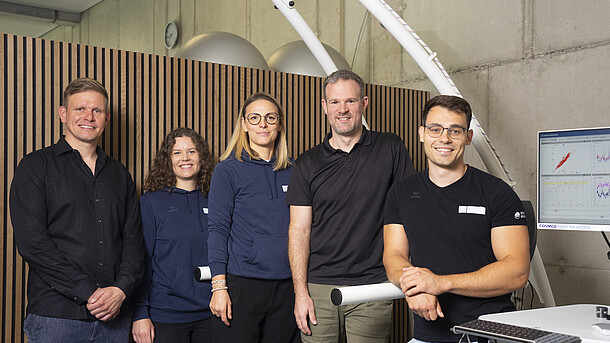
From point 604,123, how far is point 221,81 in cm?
278

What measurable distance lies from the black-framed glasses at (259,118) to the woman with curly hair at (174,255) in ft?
1.68

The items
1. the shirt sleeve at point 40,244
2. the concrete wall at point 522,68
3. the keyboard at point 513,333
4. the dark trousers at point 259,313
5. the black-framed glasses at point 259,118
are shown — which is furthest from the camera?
the concrete wall at point 522,68

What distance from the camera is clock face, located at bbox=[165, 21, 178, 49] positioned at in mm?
9875

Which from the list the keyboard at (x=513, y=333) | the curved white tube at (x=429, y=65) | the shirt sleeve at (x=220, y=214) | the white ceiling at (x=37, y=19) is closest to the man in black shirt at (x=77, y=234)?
the shirt sleeve at (x=220, y=214)

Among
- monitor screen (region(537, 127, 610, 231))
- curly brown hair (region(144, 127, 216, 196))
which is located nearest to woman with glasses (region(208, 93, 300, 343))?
curly brown hair (region(144, 127, 216, 196))

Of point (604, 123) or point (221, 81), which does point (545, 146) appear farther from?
point (221, 81)

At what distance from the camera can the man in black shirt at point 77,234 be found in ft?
Answer: 9.37

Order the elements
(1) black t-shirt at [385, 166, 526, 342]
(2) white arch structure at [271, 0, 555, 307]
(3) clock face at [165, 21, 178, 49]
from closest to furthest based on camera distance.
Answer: (1) black t-shirt at [385, 166, 526, 342] → (2) white arch structure at [271, 0, 555, 307] → (3) clock face at [165, 21, 178, 49]

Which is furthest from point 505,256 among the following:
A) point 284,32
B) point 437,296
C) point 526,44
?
point 284,32

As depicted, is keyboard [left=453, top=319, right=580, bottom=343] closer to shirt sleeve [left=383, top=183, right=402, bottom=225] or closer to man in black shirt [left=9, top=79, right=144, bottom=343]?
shirt sleeve [left=383, top=183, right=402, bottom=225]

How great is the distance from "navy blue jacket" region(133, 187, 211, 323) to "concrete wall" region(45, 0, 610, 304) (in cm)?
291

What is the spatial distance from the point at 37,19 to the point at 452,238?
12028 millimetres

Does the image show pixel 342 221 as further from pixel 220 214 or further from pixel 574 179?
pixel 574 179

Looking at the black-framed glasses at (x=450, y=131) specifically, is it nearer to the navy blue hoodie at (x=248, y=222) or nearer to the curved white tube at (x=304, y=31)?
the navy blue hoodie at (x=248, y=222)
